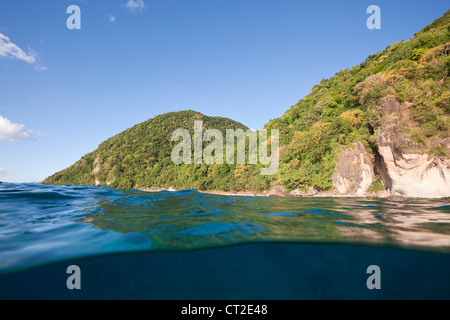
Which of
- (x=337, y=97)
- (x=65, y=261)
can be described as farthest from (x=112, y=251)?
(x=337, y=97)

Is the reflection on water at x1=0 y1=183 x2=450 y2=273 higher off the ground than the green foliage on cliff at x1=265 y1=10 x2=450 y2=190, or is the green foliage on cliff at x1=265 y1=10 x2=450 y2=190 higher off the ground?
the green foliage on cliff at x1=265 y1=10 x2=450 y2=190

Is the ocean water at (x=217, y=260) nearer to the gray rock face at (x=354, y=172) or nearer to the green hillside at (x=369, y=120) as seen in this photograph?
the green hillside at (x=369, y=120)

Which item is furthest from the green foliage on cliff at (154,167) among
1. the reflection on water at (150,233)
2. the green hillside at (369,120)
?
the reflection on water at (150,233)

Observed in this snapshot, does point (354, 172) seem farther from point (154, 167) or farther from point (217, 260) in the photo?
point (154, 167)

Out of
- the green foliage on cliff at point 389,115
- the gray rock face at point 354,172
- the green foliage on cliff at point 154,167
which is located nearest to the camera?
the green foliage on cliff at point 389,115

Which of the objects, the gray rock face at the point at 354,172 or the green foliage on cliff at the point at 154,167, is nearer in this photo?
the gray rock face at the point at 354,172

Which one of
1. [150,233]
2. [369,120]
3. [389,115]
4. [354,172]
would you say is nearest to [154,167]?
[354,172]

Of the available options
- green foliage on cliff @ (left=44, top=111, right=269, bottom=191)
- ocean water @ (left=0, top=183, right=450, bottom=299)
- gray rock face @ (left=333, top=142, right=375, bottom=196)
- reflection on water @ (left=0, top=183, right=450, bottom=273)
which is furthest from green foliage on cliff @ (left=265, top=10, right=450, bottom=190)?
ocean water @ (left=0, top=183, right=450, bottom=299)

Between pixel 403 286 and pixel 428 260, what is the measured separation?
4.15ft

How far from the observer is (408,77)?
22766mm

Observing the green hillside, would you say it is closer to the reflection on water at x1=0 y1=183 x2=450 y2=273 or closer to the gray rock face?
the gray rock face

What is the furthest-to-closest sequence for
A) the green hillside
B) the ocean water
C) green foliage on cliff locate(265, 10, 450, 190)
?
Result: the green hillside → green foliage on cliff locate(265, 10, 450, 190) → the ocean water

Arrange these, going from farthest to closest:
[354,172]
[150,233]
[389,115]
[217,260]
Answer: [354,172], [389,115], [150,233], [217,260]
